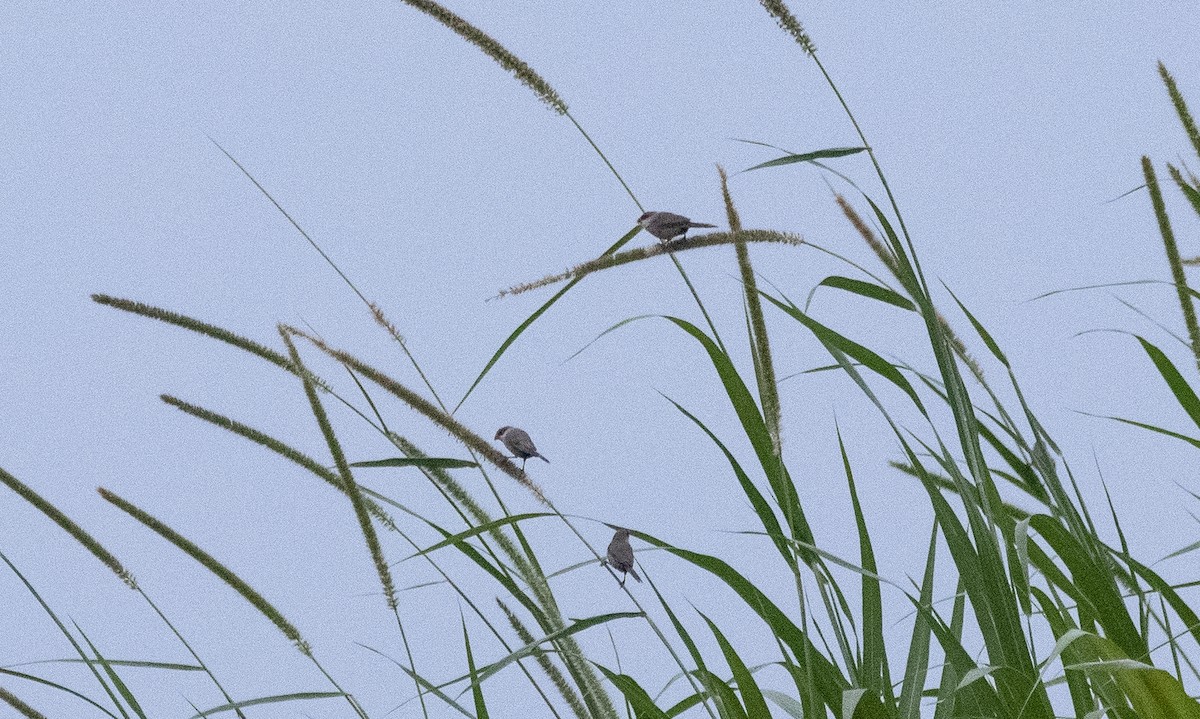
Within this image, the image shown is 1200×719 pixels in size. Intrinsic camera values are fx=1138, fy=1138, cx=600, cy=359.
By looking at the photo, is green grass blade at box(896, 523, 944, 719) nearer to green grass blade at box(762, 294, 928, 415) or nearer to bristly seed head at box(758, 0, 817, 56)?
green grass blade at box(762, 294, 928, 415)

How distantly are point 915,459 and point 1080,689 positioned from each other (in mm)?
208

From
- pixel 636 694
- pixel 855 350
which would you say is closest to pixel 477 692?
pixel 636 694

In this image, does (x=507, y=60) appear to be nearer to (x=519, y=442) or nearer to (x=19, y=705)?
(x=519, y=442)

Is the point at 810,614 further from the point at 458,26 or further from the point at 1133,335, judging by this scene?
the point at 458,26

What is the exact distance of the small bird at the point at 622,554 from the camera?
859mm

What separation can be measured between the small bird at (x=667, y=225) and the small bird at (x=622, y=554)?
23 cm

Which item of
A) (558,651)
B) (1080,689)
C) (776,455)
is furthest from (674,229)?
(1080,689)

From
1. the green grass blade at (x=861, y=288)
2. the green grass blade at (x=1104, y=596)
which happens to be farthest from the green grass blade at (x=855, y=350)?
the green grass blade at (x=1104, y=596)

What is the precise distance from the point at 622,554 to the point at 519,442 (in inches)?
5.9

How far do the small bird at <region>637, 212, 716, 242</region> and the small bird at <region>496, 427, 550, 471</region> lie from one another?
0.66 feet

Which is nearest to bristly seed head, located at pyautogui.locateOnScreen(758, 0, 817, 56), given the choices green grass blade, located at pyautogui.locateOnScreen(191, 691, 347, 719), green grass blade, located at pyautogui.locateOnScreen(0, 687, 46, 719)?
green grass blade, located at pyautogui.locateOnScreen(191, 691, 347, 719)

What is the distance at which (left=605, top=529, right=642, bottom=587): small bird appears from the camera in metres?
0.86

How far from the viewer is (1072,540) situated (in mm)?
861

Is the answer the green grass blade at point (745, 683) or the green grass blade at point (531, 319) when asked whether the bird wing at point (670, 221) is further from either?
the green grass blade at point (745, 683)
